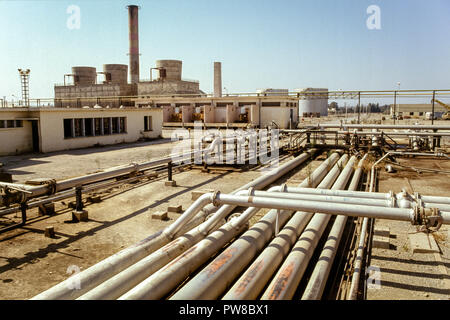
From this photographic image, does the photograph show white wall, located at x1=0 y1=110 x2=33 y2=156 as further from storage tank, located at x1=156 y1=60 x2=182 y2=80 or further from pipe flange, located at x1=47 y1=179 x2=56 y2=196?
storage tank, located at x1=156 y1=60 x2=182 y2=80

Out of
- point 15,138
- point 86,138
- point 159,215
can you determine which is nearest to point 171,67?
point 86,138

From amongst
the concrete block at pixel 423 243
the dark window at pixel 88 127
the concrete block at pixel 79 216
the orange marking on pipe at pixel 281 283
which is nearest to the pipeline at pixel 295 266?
the orange marking on pipe at pixel 281 283

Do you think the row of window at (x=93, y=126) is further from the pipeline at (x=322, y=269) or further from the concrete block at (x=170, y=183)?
the pipeline at (x=322, y=269)

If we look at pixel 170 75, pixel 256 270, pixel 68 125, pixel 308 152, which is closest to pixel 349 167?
pixel 308 152

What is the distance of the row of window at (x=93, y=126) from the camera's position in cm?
2062

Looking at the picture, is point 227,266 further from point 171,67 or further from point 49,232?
point 171,67

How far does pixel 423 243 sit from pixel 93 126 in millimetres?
19615

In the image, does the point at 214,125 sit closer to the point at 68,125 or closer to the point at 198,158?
the point at 68,125

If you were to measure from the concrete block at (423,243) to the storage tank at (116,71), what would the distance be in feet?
170

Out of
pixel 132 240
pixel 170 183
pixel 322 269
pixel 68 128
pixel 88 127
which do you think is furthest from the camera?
pixel 88 127

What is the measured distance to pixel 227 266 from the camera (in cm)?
409

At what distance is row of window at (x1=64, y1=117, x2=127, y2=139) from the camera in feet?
67.7

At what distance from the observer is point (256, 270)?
4031 mm

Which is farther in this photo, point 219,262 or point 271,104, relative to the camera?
point 271,104
